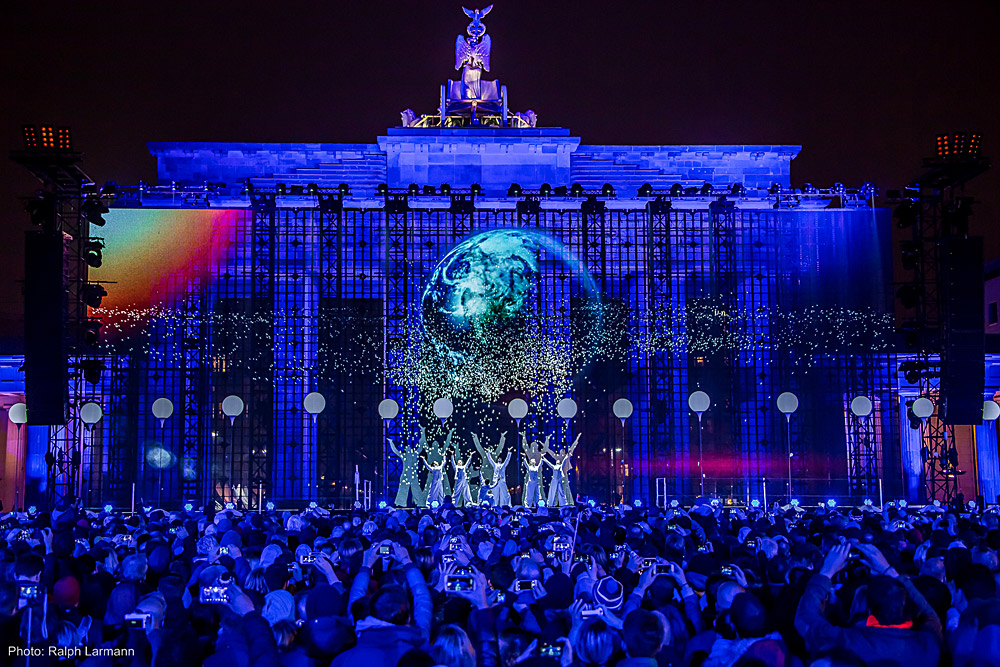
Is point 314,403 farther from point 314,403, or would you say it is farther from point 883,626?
point 883,626

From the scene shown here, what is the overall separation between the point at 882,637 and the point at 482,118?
34075 mm

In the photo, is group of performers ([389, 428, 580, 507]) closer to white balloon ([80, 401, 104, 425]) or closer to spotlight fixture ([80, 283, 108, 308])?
white balloon ([80, 401, 104, 425])

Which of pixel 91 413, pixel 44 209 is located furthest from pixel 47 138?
pixel 91 413

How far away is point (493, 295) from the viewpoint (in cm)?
3494

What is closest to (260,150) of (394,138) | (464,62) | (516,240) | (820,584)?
(394,138)

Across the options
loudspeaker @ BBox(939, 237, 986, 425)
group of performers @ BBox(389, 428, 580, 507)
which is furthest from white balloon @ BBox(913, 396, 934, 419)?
group of performers @ BBox(389, 428, 580, 507)

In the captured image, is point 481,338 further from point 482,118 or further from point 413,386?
point 482,118

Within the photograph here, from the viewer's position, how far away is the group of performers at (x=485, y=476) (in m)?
30.0

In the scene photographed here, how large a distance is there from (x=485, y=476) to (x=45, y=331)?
1150 cm

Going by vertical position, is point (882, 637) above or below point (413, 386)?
below

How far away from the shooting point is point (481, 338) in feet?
113

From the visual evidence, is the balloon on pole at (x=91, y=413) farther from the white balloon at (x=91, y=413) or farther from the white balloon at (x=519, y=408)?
the white balloon at (x=519, y=408)

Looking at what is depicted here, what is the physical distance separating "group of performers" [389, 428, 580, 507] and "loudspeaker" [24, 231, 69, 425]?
8813 millimetres

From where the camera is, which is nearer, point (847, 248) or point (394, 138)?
point (847, 248)
